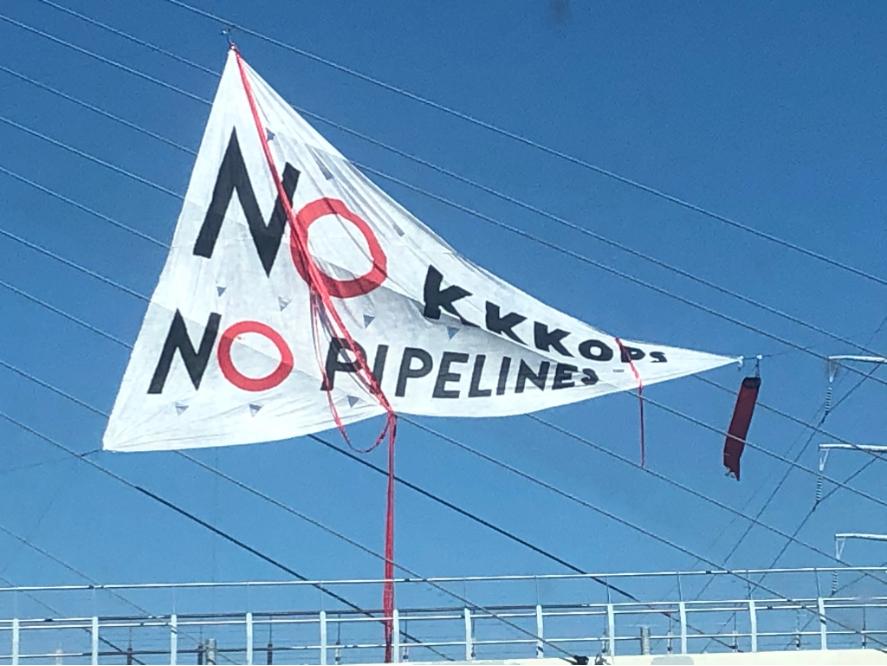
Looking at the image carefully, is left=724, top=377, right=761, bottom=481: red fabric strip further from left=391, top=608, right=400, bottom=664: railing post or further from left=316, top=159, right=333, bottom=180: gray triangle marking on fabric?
left=316, top=159, right=333, bottom=180: gray triangle marking on fabric

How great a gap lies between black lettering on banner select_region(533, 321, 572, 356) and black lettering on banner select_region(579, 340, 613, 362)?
244 millimetres

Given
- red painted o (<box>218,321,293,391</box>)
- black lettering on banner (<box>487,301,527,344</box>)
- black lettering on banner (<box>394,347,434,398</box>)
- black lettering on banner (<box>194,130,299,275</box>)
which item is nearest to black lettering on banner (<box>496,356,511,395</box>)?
black lettering on banner (<box>487,301,527,344</box>)

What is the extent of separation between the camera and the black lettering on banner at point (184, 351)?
25.8 m

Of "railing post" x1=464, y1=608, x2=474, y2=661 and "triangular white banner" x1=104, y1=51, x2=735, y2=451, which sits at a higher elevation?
"triangular white banner" x1=104, y1=51, x2=735, y2=451

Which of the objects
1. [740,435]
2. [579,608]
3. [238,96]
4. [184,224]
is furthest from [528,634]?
[238,96]

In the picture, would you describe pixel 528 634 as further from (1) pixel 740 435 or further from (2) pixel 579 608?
(1) pixel 740 435

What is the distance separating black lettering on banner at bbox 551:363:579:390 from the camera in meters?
26.4

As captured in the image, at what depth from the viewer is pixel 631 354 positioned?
26.4 meters

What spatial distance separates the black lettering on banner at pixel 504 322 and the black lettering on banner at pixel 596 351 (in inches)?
39.9

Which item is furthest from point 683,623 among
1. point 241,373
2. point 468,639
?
point 241,373

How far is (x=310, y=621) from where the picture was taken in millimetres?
22703

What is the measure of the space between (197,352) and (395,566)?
5.24 meters

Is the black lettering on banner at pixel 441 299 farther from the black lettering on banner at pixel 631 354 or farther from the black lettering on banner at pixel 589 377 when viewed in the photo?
the black lettering on banner at pixel 631 354

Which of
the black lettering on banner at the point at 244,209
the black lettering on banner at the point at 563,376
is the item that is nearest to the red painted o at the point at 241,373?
the black lettering on banner at the point at 244,209
